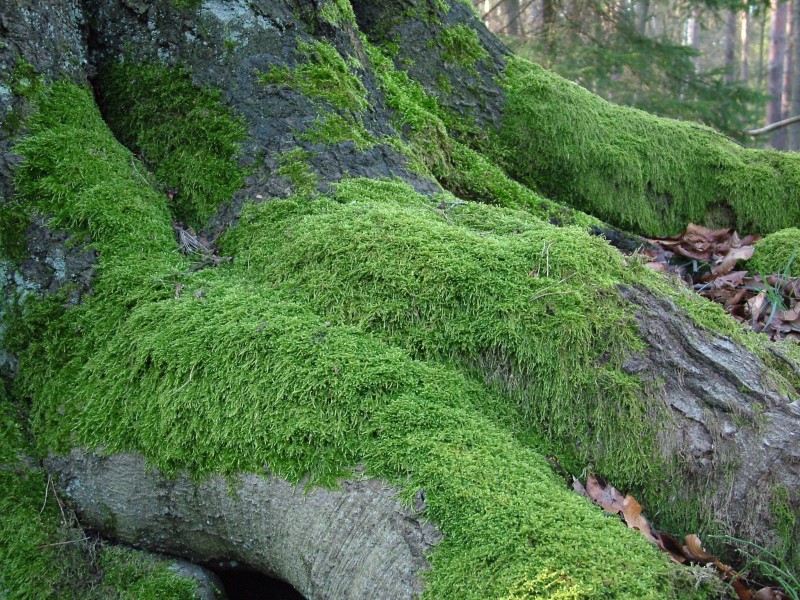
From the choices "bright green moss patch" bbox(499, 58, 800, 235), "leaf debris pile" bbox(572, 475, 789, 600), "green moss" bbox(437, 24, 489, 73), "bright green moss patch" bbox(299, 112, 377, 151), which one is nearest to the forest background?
"bright green moss patch" bbox(499, 58, 800, 235)

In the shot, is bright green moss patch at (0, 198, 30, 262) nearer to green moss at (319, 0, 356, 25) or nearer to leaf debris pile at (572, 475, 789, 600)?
green moss at (319, 0, 356, 25)

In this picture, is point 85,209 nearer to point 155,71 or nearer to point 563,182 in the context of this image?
point 155,71

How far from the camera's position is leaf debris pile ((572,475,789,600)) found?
199 cm

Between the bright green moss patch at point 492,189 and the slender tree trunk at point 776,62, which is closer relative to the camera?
the bright green moss patch at point 492,189

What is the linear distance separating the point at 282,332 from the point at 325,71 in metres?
1.58

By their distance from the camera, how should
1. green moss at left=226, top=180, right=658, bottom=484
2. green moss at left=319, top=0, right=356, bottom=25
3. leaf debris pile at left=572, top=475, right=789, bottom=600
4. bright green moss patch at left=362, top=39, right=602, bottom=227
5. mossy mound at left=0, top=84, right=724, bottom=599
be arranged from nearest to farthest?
1. mossy mound at left=0, top=84, right=724, bottom=599
2. leaf debris pile at left=572, top=475, right=789, bottom=600
3. green moss at left=226, top=180, right=658, bottom=484
4. green moss at left=319, top=0, right=356, bottom=25
5. bright green moss patch at left=362, top=39, right=602, bottom=227

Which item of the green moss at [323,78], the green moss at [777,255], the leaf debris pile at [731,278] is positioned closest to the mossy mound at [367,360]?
the green moss at [323,78]

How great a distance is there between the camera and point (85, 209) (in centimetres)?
270

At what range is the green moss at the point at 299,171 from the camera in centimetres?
292

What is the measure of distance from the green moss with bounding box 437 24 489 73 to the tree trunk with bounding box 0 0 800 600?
122 cm

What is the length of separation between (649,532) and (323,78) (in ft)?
8.37

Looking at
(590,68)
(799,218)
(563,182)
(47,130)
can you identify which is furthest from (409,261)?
(590,68)

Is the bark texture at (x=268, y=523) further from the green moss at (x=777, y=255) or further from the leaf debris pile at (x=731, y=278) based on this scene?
the green moss at (x=777, y=255)

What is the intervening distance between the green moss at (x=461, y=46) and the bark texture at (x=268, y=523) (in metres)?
3.26
